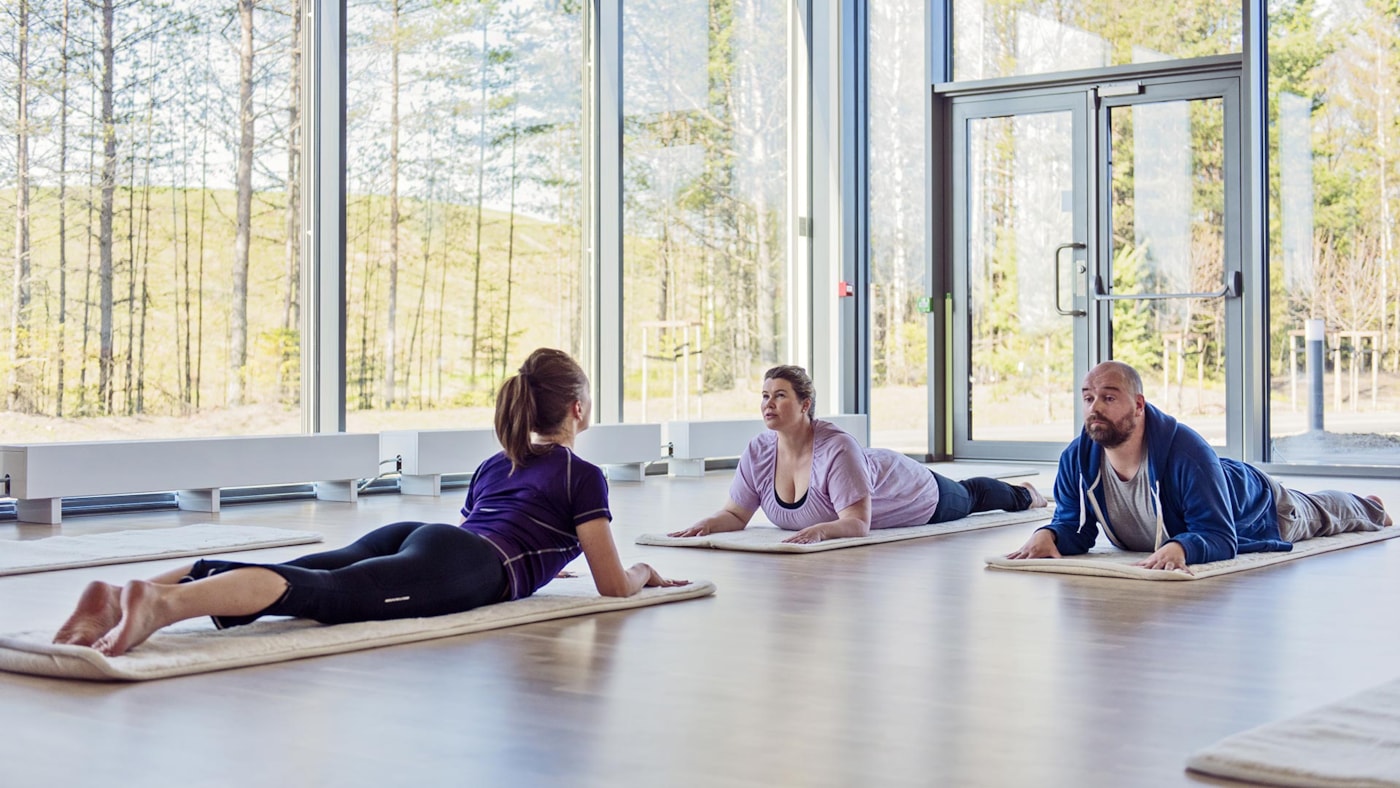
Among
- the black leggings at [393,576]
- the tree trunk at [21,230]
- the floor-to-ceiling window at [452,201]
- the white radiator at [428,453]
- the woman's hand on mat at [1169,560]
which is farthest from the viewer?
the floor-to-ceiling window at [452,201]

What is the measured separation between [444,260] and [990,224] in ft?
12.5

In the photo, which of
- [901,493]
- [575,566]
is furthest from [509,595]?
[901,493]

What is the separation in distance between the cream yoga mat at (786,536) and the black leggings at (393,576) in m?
1.50

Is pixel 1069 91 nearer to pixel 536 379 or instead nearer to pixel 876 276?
pixel 876 276

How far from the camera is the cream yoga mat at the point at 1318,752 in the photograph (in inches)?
72.1

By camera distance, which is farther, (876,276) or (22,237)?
(876,276)

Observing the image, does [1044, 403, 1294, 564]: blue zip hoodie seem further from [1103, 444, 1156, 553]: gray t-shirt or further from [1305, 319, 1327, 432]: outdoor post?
[1305, 319, 1327, 432]: outdoor post

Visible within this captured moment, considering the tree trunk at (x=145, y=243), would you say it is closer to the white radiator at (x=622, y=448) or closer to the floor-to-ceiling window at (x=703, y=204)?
the white radiator at (x=622, y=448)

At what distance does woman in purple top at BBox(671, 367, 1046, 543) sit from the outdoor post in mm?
4025

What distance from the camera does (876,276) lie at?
396 inches

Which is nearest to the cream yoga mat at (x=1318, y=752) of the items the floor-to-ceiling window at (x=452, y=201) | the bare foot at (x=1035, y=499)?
the bare foot at (x=1035, y=499)

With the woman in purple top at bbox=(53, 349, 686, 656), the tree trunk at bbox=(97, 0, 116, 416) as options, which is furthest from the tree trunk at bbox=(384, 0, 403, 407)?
the woman in purple top at bbox=(53, 349, 686, 656)

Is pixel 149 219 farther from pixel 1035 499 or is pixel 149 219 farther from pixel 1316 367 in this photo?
pixel 1316 367

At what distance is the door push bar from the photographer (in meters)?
8.47
